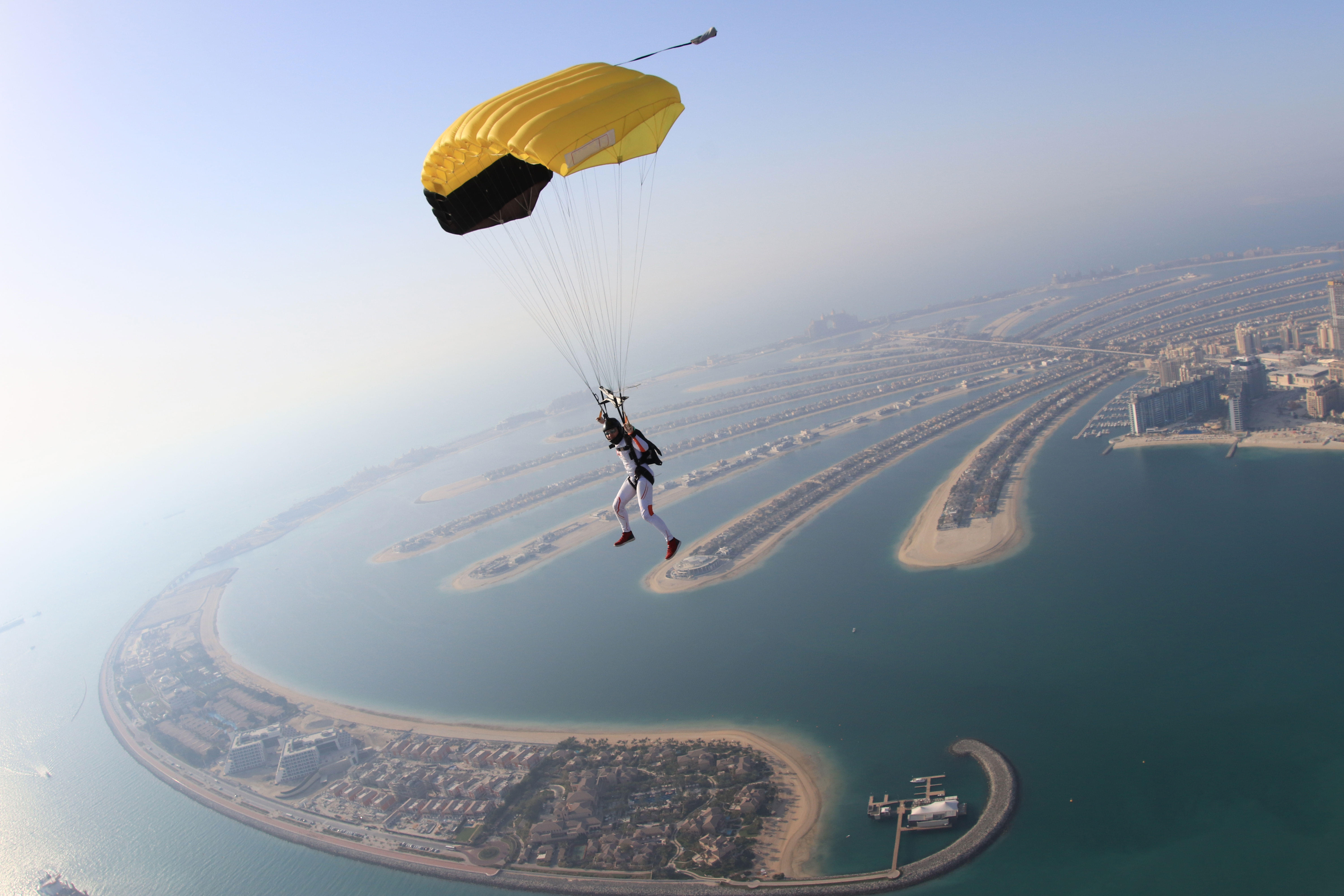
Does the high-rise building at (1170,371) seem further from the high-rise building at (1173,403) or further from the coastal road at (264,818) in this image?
the coastal road at (264,818)

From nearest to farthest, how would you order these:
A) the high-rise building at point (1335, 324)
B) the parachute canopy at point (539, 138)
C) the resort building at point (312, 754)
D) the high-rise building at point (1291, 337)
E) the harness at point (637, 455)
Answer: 1. the parachute canopy at point (539, 138)
2. the harness at point (637, 455)
3. the resort building at point (312, 754)
4. the high-rise building at point (1335, 324)
5. the high-rise building at point (1291, 337)

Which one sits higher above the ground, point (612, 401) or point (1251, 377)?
point (612, 401)

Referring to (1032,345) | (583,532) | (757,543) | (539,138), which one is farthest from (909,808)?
(1032,345)

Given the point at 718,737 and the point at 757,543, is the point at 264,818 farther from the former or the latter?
the point at 757,543

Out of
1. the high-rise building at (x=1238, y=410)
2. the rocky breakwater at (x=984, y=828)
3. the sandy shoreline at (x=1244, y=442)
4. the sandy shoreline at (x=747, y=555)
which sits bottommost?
the rocky breakwater at (x=984, y=828)

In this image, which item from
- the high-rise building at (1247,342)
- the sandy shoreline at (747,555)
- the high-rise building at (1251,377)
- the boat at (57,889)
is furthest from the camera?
the high-rise building at (1247,342)

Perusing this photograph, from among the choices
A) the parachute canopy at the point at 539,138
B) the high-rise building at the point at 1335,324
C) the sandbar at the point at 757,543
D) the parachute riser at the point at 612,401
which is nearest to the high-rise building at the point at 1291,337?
the high-rise building at the point at 1335,324
